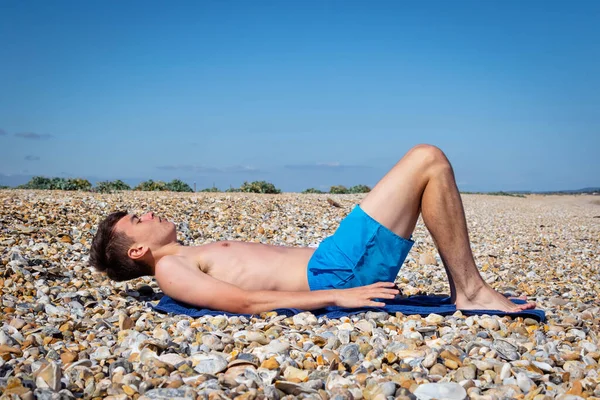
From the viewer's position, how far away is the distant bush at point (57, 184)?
13555 mm

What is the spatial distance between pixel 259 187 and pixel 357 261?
11712mm

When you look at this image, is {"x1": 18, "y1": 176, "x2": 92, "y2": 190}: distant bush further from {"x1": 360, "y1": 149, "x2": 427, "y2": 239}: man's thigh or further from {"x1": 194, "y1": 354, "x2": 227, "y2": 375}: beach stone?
{"x1": 194, "y1": 354, "x2": 227, "y2": 375}: beach stone

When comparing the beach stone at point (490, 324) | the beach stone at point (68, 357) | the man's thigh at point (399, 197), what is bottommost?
the beach stone at point (68, 357)

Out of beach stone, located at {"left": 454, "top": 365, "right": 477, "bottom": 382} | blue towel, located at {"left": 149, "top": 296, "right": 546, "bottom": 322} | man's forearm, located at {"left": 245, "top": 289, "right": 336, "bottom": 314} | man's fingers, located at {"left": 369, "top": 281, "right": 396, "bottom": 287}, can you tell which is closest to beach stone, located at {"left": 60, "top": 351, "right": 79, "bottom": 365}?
blue towel, located at {"left": 149, "top": 296, "right": 546, "bottom": 322}

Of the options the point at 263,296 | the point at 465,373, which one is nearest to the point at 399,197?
the point at 263,296

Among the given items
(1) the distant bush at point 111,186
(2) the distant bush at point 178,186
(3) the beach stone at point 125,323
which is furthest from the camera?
(2) the distant bush at point 178,186

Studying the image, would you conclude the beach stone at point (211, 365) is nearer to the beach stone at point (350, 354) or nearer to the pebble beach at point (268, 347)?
the pebble beach at point (268, 347)

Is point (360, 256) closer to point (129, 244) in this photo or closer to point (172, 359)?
point (172, 359)

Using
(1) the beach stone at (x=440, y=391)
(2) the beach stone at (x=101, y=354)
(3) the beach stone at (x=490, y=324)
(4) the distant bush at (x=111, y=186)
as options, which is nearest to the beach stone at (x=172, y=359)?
(2) the beach stone at (x=101, y=354)

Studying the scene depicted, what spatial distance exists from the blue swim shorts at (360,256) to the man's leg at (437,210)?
3.3 inches

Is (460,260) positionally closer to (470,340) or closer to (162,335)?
(470,340)

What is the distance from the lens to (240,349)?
3227mm

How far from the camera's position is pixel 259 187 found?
15.7 metres

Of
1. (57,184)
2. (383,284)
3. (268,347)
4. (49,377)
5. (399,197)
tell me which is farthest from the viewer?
(57,184)
